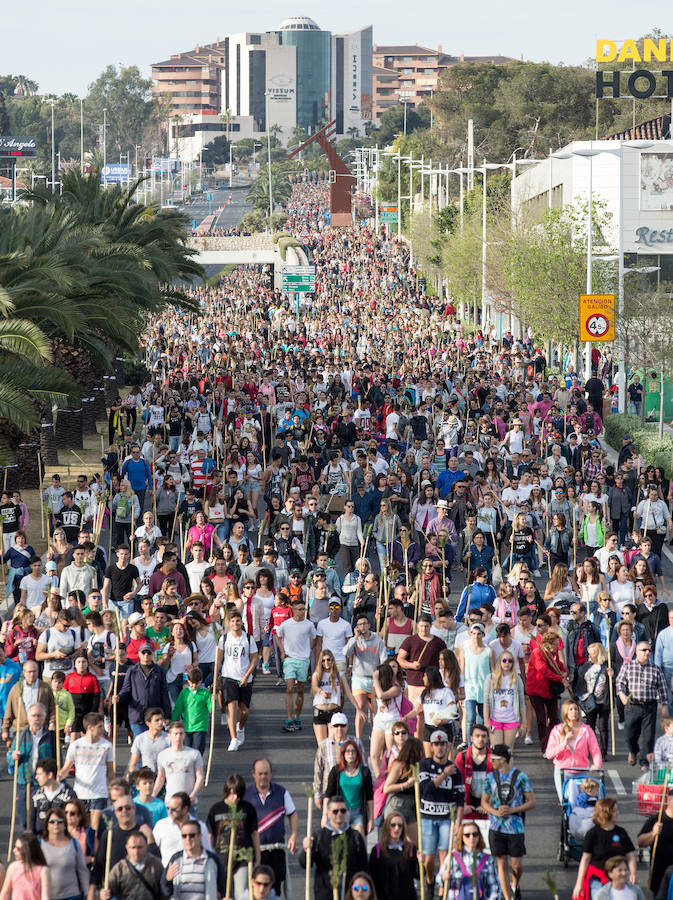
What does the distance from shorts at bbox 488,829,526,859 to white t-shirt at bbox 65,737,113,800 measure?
2.52m

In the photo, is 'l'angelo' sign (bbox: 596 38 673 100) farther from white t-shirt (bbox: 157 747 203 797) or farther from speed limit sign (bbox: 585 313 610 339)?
white t-shirt (bbox: 157 747 203 797)

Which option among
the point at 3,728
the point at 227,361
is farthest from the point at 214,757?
the point at 227,361

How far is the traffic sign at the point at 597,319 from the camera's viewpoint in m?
34.8

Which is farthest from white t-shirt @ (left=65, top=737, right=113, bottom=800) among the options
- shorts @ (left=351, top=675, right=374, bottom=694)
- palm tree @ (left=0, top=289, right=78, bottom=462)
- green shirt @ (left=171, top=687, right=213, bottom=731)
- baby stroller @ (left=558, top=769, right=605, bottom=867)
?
palm tree @ (left=0, top=289, right=78, bottom=462)

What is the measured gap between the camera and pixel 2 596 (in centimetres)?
1898

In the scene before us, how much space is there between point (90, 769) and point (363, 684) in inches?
114

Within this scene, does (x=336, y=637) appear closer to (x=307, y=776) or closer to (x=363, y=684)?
(x=363, y=684)

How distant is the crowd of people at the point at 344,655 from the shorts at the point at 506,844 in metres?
0.04

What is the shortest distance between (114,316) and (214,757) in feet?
48.9

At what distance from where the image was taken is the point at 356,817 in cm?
945

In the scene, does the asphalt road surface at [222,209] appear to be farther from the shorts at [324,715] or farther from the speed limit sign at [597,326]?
the shorts at [324,715]

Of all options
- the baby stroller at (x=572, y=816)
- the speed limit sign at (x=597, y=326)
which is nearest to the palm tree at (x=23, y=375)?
the baby stroller at (x=572, y=816)

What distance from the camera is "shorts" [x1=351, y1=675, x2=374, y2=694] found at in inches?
485

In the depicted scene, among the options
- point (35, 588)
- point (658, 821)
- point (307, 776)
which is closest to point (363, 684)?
point (307, 776)
